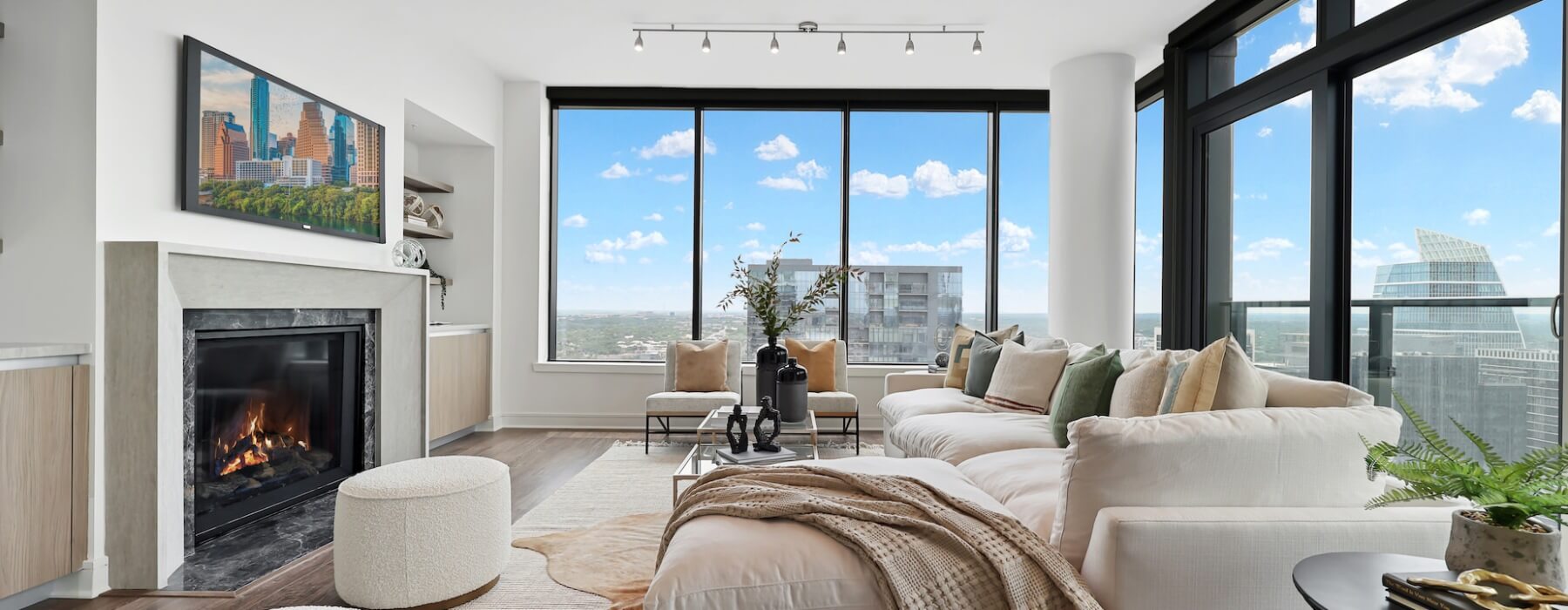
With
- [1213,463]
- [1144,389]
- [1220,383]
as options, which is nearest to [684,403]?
[1144,389]

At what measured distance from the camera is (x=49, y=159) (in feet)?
8.36

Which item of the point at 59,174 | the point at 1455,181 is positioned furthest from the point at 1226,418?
the point at 59,174

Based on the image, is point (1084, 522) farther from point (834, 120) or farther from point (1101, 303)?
point (834, 120)

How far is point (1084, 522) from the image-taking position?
5.30 feet

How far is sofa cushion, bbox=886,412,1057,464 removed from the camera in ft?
9.82

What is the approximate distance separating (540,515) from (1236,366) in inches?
114

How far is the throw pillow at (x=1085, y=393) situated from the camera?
9.72ft

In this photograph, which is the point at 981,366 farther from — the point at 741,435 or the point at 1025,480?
the point at 1025,480

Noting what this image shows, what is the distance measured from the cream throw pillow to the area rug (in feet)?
4.03

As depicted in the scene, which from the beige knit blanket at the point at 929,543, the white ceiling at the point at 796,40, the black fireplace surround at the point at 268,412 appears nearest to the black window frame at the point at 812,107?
the white ceiling at the point at 796,40

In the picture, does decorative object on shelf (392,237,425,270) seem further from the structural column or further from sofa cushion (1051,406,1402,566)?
the structural column

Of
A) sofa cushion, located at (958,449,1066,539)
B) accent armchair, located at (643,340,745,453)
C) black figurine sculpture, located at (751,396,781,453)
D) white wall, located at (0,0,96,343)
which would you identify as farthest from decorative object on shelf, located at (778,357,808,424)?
white wall, located at (0,0,96,343)

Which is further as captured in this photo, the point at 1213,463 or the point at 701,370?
the point at 701,370

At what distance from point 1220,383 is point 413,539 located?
2608 mm
